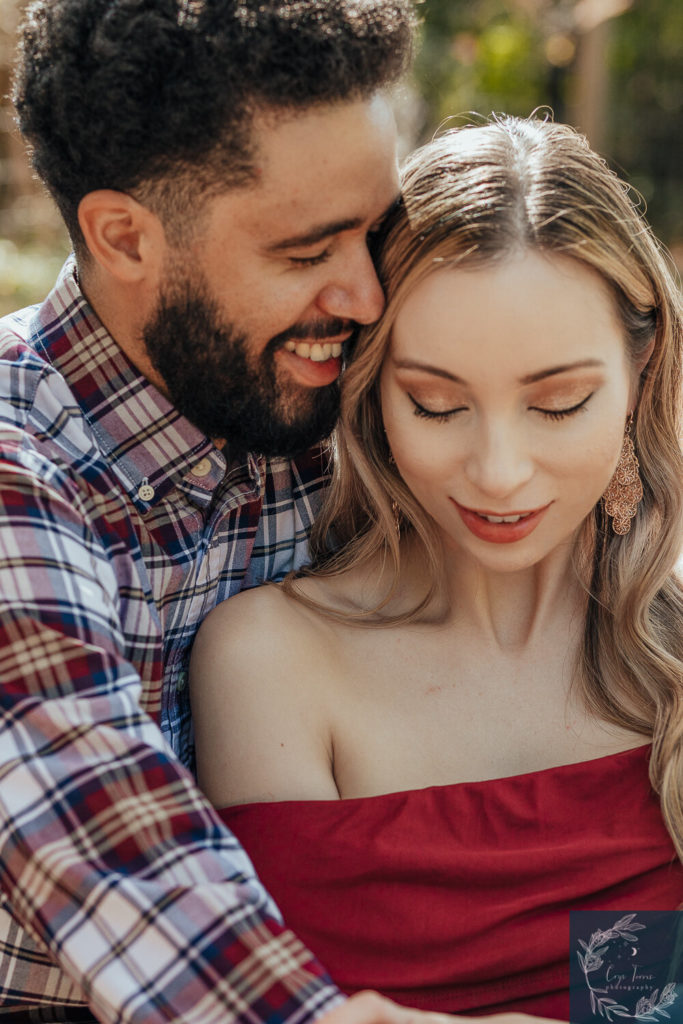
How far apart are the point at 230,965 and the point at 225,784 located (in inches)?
20.8

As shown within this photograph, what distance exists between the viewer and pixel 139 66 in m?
2.04

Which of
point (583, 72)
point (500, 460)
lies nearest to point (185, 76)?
point (500, 460)

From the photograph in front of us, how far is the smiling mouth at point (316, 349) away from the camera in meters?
2.24

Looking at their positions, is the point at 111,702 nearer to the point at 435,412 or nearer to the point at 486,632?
the point at 435,412

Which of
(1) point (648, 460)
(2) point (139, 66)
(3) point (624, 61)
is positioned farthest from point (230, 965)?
(3) point (624, 61)

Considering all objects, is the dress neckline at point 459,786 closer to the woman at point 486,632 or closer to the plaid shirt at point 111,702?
the woman at point 486,632

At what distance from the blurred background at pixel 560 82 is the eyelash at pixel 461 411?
6.06 m

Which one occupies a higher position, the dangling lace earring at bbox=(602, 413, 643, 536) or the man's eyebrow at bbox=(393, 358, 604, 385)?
the man's eyebrow at bbox=(393, 358, 604, 385)

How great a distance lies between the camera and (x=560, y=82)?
9867 mm

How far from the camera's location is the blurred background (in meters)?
8.00

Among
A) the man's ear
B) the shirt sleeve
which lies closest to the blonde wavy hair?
the man's ear

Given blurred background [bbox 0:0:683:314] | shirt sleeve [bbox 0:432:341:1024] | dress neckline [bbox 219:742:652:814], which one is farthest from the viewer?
blurred background [bbox 0:0:683:314]

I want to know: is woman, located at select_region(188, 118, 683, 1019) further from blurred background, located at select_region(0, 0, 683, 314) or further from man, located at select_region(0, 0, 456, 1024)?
blurred background, located at select_region(0, 0, 683, 314)
